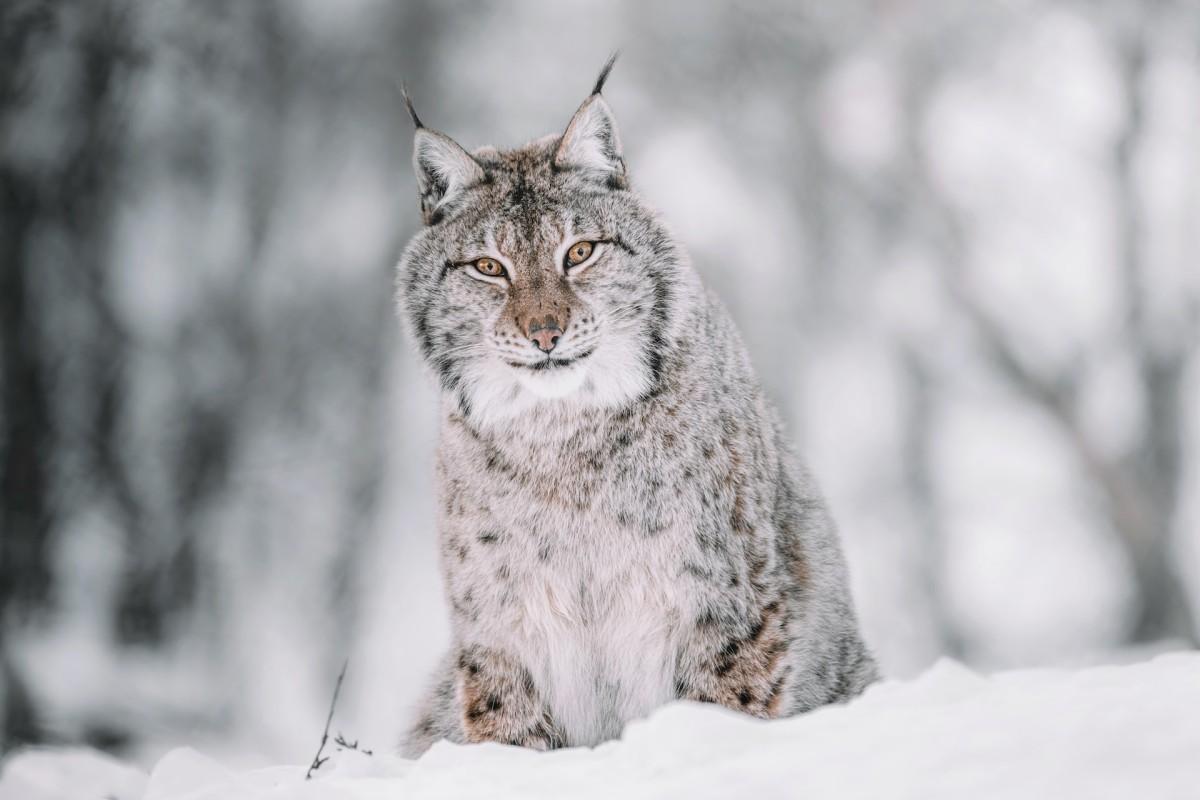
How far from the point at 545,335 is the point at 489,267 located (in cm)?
41

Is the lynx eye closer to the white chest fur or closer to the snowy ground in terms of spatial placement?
the white chest fur

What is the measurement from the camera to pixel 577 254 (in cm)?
430

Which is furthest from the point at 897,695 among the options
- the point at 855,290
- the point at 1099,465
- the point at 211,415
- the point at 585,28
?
the point at 585,28

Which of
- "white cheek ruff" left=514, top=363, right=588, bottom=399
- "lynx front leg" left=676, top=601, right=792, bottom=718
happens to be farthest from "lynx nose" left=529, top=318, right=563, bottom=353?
"lynx front leg" left=676, top=601, right=792, bottom=718

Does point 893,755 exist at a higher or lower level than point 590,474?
lower

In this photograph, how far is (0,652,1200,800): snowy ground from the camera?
8.36ft

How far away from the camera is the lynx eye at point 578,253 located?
4293 millimetres

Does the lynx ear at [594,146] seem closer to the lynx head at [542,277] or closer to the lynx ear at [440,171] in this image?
the lynx head at [542,277]

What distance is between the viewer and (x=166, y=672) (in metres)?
10.1

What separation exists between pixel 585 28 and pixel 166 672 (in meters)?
7.51

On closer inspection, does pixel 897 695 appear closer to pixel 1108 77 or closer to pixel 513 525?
pixel 513 525

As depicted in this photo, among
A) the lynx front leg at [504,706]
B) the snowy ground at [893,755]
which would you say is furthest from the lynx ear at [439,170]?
the snowy ground at [893,755]

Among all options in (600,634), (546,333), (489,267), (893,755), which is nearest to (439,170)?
(489,267)

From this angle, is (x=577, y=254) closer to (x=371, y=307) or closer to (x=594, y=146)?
(x=594, y=146)
